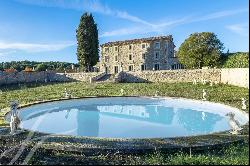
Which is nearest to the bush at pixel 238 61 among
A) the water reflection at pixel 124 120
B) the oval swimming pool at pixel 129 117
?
the oval swimming pool at pixel 129 117

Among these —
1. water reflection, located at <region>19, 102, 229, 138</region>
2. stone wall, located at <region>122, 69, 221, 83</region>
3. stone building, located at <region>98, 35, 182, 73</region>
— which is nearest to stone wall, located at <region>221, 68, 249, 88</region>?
stone wall, located at <region>122, 69, 221, 83</region>

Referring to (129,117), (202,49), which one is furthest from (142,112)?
(202,49)

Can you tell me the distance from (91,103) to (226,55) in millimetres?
34918

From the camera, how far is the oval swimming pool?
16.8 meters

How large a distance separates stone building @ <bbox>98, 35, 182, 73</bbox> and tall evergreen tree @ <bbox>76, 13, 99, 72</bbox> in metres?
10.5

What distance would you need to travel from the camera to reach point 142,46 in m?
64.9

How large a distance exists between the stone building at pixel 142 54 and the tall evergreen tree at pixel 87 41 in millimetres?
10481

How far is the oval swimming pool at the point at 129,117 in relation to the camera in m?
16.8

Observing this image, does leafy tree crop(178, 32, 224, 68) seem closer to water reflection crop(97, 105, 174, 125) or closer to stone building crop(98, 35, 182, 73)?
stone building crop(98, 35, 182, 73)

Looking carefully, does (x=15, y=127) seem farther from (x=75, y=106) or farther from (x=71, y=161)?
(x=75, y=106)

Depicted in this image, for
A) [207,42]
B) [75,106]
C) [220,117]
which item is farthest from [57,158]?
[207,42]

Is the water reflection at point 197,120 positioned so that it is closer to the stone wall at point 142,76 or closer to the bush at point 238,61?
the bush at point 238,61

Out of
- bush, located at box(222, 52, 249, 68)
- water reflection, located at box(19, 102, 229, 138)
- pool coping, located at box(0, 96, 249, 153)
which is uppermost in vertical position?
bush, located at box(222, 52, 249, 68)

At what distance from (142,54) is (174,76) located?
18.6 meters
